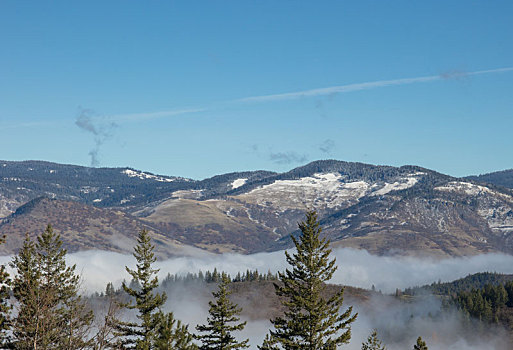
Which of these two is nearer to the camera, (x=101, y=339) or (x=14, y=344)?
(x=101, y=339)

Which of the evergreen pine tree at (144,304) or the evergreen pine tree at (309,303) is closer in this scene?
the evergreen pine tree at (309,303)

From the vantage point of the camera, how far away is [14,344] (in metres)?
66.3

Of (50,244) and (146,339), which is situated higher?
(50,244)

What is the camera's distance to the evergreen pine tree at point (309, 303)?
203 feet

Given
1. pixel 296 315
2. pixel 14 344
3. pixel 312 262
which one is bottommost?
pixel 14 344

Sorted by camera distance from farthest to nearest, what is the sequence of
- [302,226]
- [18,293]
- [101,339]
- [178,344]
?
[18,293]
[302,226]
[178,344]
[101,339]

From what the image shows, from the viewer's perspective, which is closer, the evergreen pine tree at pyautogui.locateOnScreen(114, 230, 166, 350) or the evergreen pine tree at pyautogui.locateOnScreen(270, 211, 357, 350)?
the evergreen pine tree at pyautogui.locateOnScreen(270, 211, 357, 350)

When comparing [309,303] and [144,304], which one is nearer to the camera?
[309,303]

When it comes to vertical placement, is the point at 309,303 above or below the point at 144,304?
above

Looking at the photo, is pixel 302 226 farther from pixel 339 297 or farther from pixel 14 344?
pixel 14 344

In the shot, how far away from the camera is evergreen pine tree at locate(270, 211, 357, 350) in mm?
61750

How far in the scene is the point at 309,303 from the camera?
6212 centimetres

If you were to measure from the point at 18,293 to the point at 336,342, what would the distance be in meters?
35.8

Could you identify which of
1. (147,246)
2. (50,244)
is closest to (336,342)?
(147,246)
